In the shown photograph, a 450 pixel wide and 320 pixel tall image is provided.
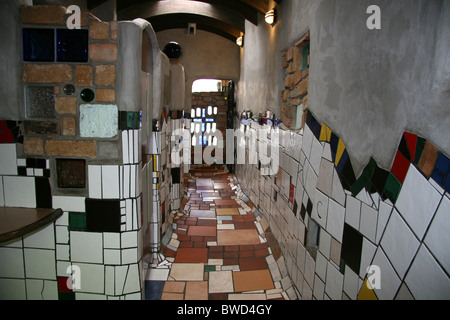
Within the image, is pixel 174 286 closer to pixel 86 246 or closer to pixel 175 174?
pixel 86 246

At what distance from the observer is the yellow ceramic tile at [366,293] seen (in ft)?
4.27

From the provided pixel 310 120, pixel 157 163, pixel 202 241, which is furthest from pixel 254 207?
pixel 310 120

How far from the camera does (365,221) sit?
4.59ft

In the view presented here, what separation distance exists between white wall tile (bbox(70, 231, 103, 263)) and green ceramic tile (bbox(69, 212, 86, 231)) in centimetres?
3

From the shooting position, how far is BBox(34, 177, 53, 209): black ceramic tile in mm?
2033

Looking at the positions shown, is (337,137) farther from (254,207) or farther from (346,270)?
(254,207)

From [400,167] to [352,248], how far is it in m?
0.54

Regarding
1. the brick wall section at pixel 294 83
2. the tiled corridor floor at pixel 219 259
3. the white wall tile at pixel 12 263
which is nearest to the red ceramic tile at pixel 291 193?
the brick wall section at pixel 294 83

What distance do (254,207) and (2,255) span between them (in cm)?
328

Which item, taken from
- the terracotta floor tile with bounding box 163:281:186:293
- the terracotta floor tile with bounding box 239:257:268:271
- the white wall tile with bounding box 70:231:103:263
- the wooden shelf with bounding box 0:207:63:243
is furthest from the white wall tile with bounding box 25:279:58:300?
the terracotta floor tile with bounding box 239:257:268:271

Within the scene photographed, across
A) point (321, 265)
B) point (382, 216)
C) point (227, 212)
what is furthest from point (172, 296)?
point (227, 212)

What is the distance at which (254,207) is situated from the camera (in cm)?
473

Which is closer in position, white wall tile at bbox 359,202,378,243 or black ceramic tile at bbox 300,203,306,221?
white wall tile at bbox 359,202,378,243

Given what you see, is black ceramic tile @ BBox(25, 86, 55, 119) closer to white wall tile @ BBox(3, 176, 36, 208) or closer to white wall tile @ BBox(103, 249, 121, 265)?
white wall tile @ BBox(3, 176, 36, 208)
